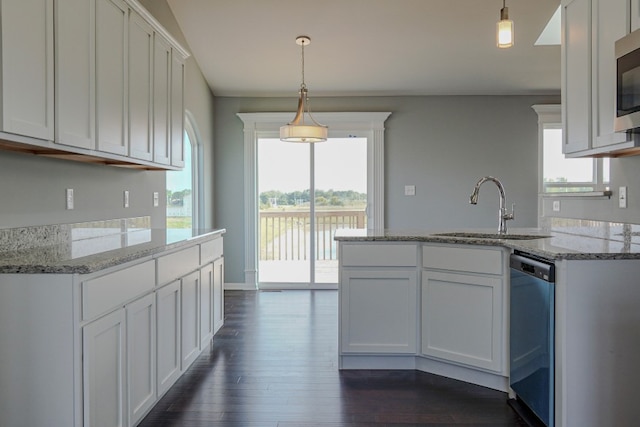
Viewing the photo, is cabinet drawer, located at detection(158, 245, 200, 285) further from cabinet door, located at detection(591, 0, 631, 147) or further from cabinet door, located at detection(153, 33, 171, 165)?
cabinet door, located at detection(591, 0, 631, 147)

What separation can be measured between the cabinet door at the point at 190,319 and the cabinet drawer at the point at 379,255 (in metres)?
0.98

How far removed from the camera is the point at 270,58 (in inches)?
188

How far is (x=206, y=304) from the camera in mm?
3229

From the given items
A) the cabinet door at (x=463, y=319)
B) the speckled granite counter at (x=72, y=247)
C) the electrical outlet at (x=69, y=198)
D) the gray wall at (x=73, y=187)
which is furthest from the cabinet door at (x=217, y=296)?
the cabinet door at (x=463, y=319)

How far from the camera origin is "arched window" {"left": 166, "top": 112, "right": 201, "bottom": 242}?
4.51 meters

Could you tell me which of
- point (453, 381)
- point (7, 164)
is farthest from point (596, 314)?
point (7, 164)

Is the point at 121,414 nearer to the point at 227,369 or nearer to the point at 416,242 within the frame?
the point at 227,369

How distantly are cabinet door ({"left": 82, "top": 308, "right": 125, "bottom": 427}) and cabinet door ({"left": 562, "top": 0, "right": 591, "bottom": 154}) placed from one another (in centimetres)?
282

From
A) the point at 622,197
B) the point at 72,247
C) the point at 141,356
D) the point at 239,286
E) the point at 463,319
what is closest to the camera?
the point at 141,356

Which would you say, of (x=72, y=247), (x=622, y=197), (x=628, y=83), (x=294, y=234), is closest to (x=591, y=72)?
(x=628, y=83)

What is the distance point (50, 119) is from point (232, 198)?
11.8 ft

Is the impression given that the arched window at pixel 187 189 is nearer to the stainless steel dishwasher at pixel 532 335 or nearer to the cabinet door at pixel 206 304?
the cabinet door at pixel 206 304

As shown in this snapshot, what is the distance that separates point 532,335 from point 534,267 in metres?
0.34

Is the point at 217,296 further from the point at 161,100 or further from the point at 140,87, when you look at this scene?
the point at 140,87
